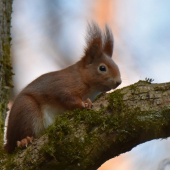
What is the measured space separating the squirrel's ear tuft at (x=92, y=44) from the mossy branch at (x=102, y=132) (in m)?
0.81

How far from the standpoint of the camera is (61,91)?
2.18 metres

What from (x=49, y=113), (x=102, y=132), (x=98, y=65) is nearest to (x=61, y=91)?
(x=49, y=113)

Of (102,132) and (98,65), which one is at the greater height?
(98,65)

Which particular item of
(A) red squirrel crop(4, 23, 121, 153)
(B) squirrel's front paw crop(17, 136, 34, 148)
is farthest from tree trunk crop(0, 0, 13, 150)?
(B) squirrel's front paw crop(17, 136, 34, 148)

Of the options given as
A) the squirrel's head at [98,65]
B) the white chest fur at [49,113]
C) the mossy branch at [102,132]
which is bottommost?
the mossy branch at [102,132]

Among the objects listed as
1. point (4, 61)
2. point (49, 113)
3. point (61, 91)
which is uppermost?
point (4, 61)

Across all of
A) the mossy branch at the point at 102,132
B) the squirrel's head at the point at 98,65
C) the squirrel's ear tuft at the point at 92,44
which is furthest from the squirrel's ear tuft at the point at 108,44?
the mossy branch at the point at 102,132

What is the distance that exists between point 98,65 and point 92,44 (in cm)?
21

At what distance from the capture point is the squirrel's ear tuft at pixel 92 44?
2441 millimetres

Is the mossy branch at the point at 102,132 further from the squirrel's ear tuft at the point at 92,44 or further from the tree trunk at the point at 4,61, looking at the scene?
the tree trunk at the point at 4,61

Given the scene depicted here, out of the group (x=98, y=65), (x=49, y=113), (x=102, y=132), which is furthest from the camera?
(x=98, y=65)

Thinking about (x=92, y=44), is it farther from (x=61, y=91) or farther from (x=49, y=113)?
Result: (x=49, y=113)

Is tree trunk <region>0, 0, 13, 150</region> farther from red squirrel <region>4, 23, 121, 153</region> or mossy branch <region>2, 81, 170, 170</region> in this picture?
mossy branch <region>2, 81, 170, 170</region>

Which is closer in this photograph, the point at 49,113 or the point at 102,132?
the point at 102,132
